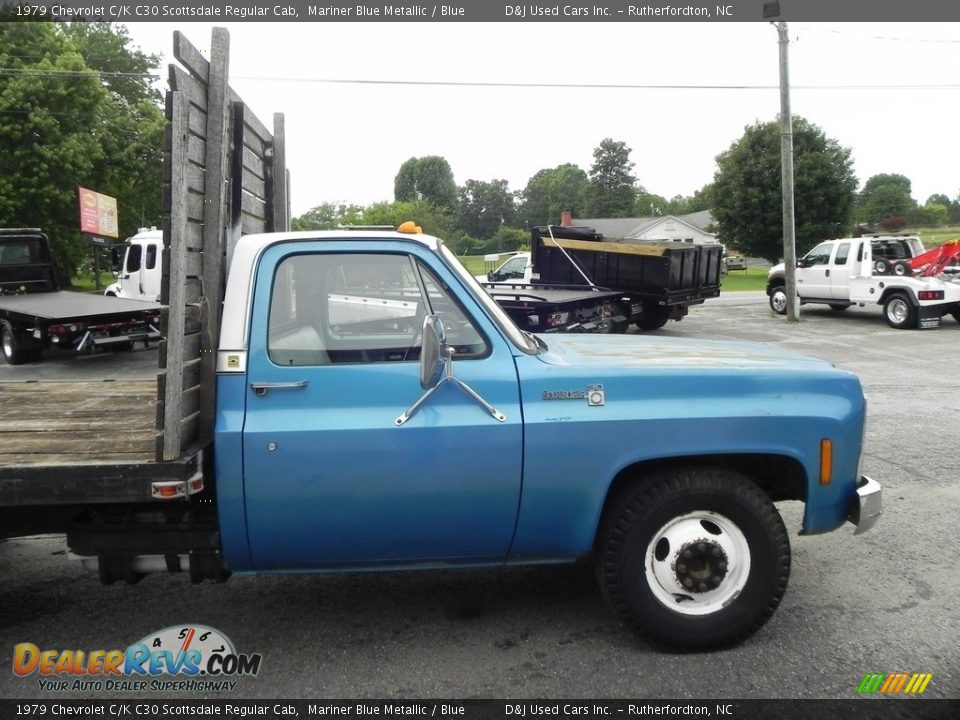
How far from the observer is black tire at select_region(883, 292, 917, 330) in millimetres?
17203

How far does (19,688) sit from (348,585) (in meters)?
1.61

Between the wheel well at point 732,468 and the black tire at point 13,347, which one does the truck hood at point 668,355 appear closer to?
the wheel well at point 732,468

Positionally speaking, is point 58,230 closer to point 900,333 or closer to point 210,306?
point 900,333

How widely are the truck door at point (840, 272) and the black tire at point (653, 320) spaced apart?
4992mm

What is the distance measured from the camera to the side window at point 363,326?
11.2 feet

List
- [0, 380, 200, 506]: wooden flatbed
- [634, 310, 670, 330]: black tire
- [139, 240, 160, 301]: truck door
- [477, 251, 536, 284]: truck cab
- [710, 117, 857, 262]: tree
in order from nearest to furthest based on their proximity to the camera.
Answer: [0, 380, 200, 506]: wooden flatbed, [634, 310, 670, 330]: black tire, [139, 240, 160, 301]: truck door, [477, 251, 536, 284]: truck cab, [710, 117, 857, 262]: tree

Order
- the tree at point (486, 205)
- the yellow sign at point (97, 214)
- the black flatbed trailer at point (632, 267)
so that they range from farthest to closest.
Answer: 1. the tree at point (486, 205)
2. the yellow sign at point (97, 214)
3. the black flatbed trailer at point (632, 267)

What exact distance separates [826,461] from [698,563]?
0.74 metres

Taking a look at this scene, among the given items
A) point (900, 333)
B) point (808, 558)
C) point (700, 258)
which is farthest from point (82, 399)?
point (900, 333)

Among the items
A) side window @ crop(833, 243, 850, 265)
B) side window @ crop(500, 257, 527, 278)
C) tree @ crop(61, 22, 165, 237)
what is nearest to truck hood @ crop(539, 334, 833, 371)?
side window @ crop(833, 243, 850, 265)

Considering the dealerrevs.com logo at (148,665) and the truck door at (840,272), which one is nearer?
the dealerrevs.com logo at (148,665)

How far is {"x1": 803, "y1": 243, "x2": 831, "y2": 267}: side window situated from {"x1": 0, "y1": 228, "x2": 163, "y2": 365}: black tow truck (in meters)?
15.4

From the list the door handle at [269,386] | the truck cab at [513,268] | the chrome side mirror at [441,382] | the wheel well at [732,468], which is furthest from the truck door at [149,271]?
the wheel well at [732,468]

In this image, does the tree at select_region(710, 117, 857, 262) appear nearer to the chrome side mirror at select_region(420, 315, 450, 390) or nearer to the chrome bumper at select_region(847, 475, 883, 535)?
the chrome bumper at select_region(847, 475, 883, 535)
